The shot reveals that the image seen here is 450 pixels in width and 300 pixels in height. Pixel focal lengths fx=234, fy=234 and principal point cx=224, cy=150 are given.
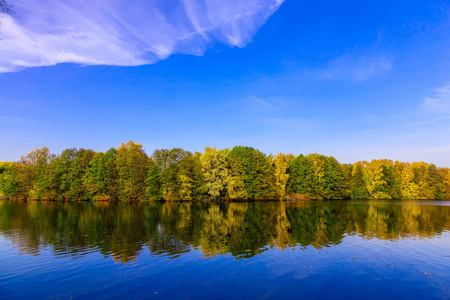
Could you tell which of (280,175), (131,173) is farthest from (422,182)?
(131,173)

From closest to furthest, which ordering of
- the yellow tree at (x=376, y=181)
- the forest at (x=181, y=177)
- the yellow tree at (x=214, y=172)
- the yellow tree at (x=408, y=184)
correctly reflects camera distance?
the yellow tree at (x=214, y=172)
the forest at (x=181, y=177)
the yellow tree at (x=376, y=181)
the yellow tree at (x=408, y=184)

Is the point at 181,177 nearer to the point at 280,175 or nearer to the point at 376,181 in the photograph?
the point at 280,175

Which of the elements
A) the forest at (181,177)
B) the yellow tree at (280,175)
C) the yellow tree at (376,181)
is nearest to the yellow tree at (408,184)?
the forest at (181,177)

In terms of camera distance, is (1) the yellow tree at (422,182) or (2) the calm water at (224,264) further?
(1) the yellow tree at (422,182)

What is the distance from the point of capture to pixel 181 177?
8700cm

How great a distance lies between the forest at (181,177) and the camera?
87.6m

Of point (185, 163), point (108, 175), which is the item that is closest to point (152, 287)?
point (185, 163)

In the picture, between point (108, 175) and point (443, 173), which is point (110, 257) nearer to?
point (108, 175)

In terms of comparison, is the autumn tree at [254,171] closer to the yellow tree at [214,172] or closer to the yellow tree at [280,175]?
the yellow tree at [280,175]

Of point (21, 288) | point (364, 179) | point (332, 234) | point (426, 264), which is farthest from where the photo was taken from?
point (364, 179)

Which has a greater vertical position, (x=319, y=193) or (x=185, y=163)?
(x=185, y=163)

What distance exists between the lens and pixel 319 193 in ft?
321

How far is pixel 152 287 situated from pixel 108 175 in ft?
310

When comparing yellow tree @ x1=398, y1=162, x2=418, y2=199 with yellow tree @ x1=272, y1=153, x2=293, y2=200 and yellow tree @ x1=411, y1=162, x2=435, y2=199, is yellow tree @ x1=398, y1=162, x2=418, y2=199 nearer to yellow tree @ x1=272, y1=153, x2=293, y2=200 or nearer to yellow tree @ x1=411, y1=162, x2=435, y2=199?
yellow tree @ x1=411, y1=162, x2=435, y2=199
